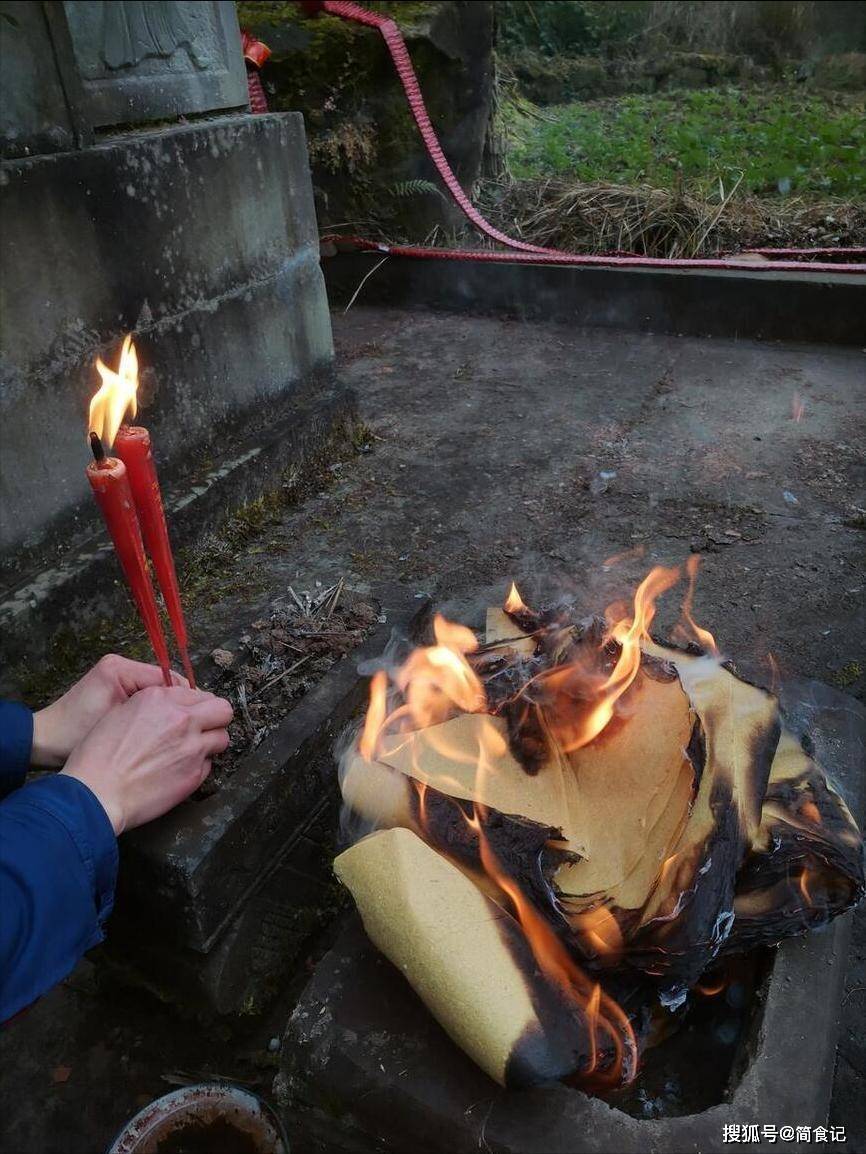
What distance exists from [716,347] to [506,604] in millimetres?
3942

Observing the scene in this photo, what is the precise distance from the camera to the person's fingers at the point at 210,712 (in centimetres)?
167

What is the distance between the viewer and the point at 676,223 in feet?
20.8

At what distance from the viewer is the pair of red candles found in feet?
4.59

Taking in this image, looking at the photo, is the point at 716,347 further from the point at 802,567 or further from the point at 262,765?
the point at 262,765

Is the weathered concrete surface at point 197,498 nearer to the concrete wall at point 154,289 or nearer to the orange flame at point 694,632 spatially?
the concrete wall at point 154,289

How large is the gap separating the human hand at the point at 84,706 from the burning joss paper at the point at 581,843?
0.50 m

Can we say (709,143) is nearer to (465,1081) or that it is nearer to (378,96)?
(378,96)

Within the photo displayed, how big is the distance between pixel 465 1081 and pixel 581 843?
0.47 metres

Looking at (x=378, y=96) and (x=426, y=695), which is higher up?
(x=378, y=96)

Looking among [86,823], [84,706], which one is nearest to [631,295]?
[84,706]

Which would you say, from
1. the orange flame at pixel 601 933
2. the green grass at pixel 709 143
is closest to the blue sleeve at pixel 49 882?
the orange flame at pixel 601 933

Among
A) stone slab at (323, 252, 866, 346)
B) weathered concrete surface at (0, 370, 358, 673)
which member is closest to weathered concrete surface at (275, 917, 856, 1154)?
weathered concrete surface at (0, 370, 358, 673)

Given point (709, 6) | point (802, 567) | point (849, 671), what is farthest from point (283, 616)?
point (709, 6)

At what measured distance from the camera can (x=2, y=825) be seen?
4.25 ft
